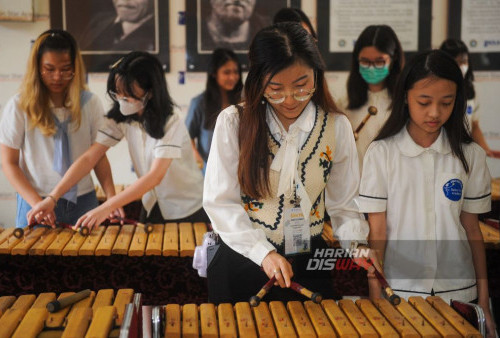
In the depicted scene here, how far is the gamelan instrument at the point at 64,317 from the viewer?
4.81 feet

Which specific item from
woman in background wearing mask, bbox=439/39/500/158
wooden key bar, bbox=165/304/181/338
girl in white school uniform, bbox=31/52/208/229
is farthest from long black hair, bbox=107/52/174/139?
woman in background wearing mask, bbox=439/39/500/158

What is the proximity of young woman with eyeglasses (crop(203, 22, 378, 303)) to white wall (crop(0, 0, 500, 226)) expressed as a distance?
2.44 metres

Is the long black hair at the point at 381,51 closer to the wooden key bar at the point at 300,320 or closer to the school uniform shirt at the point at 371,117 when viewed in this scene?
the school uniform shirt at the point at 371,117

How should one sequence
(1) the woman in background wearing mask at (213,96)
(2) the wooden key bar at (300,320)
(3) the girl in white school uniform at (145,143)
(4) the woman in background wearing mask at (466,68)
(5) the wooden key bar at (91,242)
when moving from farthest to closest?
(1) the woman in background wearing mask at (213,96) → (4) the woman in background wearing mask at (466,68) → (3) the girl in white school uniform at (145,143) → (5) the wooden key bar at (91,242) → (2) the wooden key bar at (300,320)

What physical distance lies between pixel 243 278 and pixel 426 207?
0.69 m

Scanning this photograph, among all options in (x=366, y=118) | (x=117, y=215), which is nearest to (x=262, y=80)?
(x=366, y=118)

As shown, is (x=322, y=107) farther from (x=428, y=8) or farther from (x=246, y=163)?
(x=428, y=8)

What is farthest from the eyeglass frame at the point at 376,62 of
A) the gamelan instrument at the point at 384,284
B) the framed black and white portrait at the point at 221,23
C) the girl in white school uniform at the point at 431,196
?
the framed black and white portrait at the point at 221,23

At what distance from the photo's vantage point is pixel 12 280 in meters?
2.48

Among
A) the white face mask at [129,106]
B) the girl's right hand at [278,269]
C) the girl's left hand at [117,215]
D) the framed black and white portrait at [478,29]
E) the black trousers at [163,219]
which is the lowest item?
the black trousers at [163,219]

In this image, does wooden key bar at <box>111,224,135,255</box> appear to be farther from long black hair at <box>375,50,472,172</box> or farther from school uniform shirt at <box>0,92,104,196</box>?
long black hair at <box>375,50,472,172</box>

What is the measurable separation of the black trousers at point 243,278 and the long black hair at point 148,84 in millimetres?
1046

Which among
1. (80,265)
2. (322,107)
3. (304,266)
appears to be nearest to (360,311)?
(304,266)

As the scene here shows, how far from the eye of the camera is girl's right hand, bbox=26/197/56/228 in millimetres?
2686
